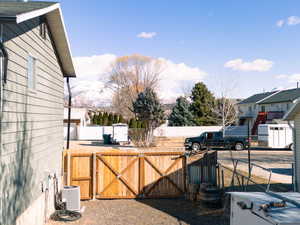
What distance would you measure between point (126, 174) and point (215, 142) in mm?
17460

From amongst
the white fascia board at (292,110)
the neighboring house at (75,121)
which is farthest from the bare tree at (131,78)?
the white fascia board at (292,110)

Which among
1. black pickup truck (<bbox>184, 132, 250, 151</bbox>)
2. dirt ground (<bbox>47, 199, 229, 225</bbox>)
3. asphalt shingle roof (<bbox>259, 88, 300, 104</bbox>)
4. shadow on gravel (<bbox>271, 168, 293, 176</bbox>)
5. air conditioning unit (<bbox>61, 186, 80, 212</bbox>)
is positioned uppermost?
asphalt shingle roof (<bbox>259, 88, 300, 104</bbox>)

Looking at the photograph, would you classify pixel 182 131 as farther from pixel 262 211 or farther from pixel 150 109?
pixel 262 211

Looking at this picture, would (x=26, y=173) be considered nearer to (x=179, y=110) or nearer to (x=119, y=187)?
(x=119, y=187)

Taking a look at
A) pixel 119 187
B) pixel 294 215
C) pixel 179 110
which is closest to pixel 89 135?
pixel 179 110

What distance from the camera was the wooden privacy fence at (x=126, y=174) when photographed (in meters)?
10.5

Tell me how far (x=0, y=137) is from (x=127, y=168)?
6346 millimetres

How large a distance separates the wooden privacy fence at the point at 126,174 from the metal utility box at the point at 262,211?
5831 mm

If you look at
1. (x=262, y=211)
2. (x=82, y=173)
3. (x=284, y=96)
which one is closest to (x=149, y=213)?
(x=82, y=173)

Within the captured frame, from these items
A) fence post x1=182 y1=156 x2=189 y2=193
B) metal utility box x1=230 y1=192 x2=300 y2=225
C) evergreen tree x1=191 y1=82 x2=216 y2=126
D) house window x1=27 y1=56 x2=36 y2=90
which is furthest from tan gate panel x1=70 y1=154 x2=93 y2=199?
evergreen tree x1=191 y1=82 x2=216 y2=126

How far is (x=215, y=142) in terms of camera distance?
87.8 feet

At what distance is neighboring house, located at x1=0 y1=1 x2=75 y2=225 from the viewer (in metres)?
4.95

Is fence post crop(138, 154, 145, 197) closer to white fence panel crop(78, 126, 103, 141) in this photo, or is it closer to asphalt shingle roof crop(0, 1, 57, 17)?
asphalt shingle roof crop(0, 1, 57, 17)

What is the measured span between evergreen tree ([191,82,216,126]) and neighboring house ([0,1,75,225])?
3406 centimetres
